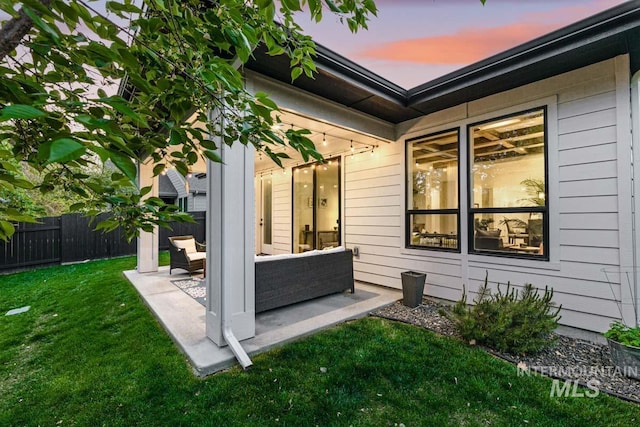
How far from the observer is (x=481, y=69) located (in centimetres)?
361

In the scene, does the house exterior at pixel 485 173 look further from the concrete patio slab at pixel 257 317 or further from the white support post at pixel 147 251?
the white support post at pixel 147 251

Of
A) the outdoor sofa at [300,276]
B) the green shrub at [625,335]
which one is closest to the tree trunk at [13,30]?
the outdoor sofa at [300,276]

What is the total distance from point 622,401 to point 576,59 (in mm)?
3429

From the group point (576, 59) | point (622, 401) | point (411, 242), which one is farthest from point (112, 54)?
point (411, 242)

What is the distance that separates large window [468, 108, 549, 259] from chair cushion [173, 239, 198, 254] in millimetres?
5652

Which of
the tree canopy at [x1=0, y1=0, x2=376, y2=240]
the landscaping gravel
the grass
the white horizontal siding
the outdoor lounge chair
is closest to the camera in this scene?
the tree canopy at [x1=0, y1=0, x2=376, y2=240]

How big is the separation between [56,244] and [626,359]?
37.9ft

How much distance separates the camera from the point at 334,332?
3.30 meters

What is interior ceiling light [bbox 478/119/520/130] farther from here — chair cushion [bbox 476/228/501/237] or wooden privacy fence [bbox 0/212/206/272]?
wooden privacy fence [bbox 0/212/206/272]

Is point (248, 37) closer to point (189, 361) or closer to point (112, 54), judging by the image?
point (112, 54)

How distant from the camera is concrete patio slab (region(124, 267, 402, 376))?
277 centimetres

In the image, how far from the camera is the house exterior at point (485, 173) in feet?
9.89

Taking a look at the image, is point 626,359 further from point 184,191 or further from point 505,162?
point 184,191

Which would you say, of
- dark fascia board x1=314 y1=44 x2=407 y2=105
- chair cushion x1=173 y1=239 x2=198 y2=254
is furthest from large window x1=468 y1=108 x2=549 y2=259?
chair cushion x1=173 y1=239 x2=198 y2=254
